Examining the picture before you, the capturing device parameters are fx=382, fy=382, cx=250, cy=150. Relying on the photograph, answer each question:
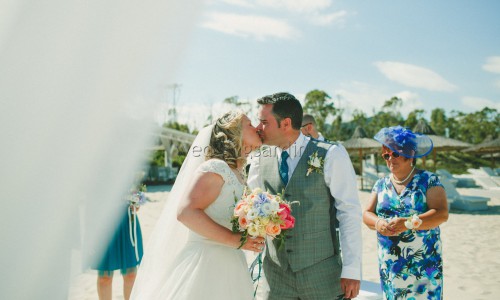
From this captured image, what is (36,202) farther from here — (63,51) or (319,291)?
(319,291)

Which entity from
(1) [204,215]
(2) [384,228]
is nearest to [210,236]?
(1) [204,215]

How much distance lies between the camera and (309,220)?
2.51 metres

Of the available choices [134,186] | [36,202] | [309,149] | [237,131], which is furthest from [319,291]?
[134,186]

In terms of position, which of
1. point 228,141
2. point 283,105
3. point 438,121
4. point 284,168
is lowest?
point 284,168

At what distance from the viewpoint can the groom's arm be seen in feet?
8.17

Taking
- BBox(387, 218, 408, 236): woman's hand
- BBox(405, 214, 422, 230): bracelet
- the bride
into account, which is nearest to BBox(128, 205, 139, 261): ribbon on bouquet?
the bride

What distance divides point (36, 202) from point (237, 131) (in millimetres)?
2338

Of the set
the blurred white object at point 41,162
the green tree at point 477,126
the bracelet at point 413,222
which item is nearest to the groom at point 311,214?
the bracelet at point 413,222

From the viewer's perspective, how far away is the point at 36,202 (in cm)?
370

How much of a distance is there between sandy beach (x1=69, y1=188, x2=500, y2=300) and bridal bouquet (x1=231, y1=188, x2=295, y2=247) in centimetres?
370

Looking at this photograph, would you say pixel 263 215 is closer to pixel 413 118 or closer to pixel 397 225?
pixel 397 225

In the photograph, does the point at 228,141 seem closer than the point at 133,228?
Yes

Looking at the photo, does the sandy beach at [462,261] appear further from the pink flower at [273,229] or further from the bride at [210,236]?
the pink flower at [273,229]

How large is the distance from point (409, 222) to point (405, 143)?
66cm
